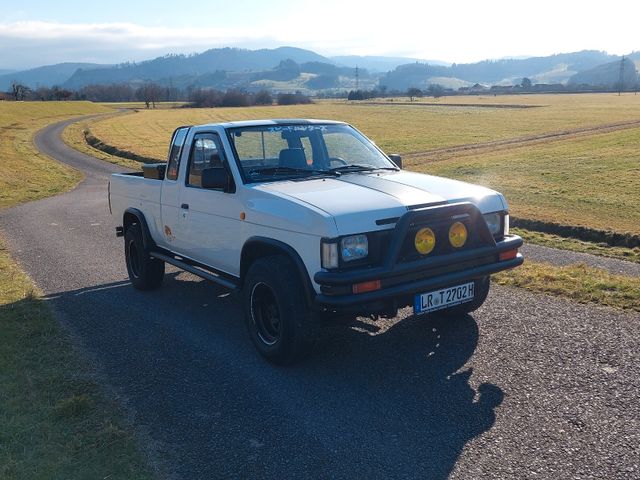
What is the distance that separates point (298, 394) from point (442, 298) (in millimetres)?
1384

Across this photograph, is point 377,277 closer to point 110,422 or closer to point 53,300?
point 110,422

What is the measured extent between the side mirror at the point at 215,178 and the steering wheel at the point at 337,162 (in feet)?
3.74

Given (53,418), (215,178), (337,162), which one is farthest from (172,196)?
(53,418)

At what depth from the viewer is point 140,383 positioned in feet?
15.8

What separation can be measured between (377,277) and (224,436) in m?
1.55

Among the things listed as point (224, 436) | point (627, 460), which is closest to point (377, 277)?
point (224, 436)

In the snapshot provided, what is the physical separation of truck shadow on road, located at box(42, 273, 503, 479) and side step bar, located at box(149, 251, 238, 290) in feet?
1.73

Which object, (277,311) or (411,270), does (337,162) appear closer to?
(277,311)

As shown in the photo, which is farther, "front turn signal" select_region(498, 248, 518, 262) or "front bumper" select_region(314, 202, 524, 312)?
"front turn signal" select_region(498, 248, 518, 262)

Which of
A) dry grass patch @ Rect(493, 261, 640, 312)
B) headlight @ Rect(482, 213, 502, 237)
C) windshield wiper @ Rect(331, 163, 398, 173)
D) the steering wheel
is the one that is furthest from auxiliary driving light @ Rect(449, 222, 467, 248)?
dry grass patch @ Rect(493, 261, 640, 312)

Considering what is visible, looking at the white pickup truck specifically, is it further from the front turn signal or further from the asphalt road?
the asphalt road

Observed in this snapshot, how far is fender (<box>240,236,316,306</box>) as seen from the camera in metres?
4.59

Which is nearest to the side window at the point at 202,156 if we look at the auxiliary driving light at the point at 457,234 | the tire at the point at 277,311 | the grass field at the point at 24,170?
the tire at the point at 277,311

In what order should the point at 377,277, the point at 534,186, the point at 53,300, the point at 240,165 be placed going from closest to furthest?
the point at 377,277 < the point at 240,165 < the point at 53,300 < the point at 534,186
